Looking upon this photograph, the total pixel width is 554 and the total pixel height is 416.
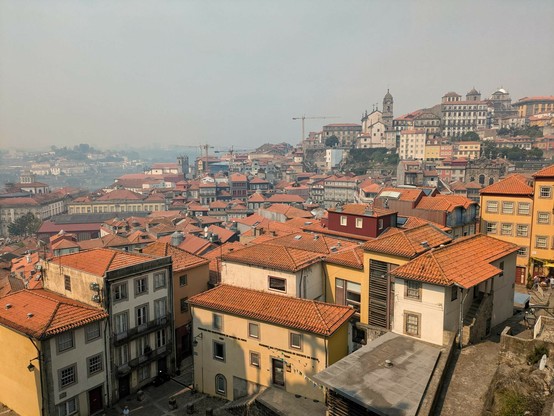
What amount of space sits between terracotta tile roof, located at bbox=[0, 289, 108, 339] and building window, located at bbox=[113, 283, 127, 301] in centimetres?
135

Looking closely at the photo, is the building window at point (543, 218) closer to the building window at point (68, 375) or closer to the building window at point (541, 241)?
the building window at point (541, 241)

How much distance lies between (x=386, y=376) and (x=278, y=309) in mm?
8840

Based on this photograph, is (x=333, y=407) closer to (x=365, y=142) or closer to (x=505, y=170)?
(x=505, y=170)

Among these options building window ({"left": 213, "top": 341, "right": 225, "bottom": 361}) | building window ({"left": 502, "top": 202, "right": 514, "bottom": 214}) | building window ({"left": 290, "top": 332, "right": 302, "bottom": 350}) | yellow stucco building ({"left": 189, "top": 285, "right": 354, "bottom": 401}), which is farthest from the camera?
building window ({"left": 502, "top": 202, "right": 514, "bottom": 214})

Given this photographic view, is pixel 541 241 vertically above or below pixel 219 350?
above

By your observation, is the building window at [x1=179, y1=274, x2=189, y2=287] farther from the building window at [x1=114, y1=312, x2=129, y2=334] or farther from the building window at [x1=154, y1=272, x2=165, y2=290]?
the building window at [x1=114, y1=312, x2=129, y2=334]

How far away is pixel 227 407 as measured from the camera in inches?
1101

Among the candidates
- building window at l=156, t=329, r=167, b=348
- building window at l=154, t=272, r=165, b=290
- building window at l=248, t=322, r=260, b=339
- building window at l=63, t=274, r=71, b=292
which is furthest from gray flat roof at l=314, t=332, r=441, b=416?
building window at l=63, t=274, r=71, b=292

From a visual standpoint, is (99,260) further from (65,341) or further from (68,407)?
(68,407)

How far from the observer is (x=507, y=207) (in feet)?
145

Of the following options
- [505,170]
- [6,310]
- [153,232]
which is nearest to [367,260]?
[6,310]

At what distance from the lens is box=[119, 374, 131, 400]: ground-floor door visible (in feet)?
103

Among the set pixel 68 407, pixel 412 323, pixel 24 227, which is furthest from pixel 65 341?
pixel 24 227

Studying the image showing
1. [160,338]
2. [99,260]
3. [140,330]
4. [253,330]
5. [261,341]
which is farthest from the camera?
[160,338]
